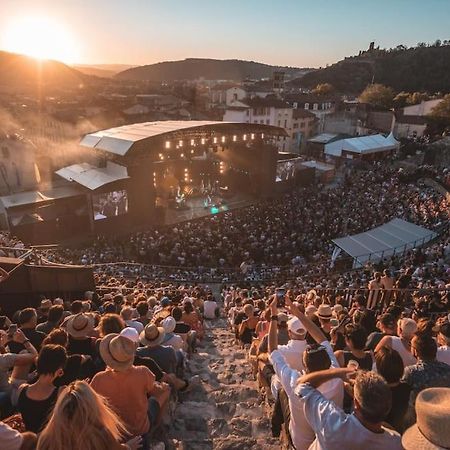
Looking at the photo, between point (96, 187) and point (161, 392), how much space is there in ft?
64.4

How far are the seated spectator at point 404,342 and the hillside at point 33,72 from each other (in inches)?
3679

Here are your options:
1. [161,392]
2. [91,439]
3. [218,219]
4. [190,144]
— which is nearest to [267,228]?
[218,219]

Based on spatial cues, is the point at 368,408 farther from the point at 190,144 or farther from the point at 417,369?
the point at 190,144

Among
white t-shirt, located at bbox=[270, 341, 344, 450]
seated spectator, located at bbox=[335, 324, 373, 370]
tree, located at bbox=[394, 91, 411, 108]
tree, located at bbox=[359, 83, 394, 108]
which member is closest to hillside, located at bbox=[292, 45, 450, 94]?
tree, located at bbox=[394, 91, 411, 108]

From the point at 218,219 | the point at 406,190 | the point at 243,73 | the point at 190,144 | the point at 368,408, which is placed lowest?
the point at 218,219

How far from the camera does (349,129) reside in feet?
145

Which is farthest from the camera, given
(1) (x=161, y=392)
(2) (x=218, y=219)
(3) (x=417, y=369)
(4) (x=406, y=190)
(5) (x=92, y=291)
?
(4) (x=406, y=190)

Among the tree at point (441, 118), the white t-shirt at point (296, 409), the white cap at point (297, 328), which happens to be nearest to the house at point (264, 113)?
the tree at point (441, 118)

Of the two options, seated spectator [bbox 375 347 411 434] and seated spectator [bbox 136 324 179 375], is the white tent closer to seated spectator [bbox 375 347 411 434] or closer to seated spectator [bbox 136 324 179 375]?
seated spectator [bbox 136 324 179 375]

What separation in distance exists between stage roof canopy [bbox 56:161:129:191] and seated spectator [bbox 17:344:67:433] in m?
19.8

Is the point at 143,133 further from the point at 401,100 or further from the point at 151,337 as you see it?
the point at 401,100

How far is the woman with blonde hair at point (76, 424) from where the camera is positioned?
1997 millimetres

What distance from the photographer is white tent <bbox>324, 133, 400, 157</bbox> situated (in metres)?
35.2

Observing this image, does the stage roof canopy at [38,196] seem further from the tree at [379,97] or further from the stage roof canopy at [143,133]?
the tree at [379,97]
